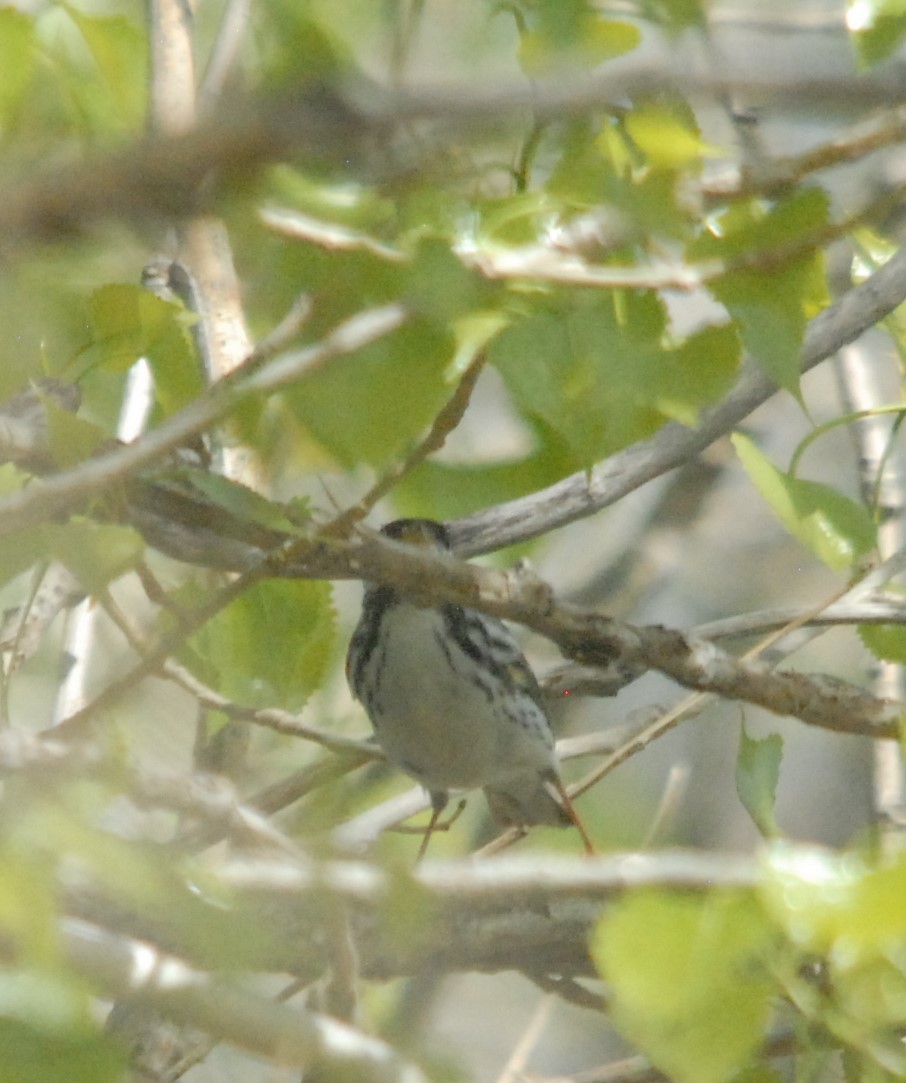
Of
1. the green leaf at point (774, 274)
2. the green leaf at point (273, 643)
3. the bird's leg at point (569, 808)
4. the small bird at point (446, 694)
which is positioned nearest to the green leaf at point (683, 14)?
the green leaf at point (774, 274)

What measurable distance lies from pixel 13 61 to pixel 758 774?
0.66m

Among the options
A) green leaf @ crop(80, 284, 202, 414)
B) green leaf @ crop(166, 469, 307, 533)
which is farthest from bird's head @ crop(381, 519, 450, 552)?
green leaf @ crop(166, 469, 307, 533)

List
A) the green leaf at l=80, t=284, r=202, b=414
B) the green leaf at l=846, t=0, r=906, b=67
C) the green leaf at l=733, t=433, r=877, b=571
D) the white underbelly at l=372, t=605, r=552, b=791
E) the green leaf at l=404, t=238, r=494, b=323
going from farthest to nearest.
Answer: the white underbelly at l=372, t=605, r=552, b=791, the green leaf at l=733, t=433, r=877, b=571, the green leaf at l=80, t=284, r=202, b=414, the green leaf at l=846, t=0, r=906, b=67, the green leaf at l=404, t=238, r=494, b=323

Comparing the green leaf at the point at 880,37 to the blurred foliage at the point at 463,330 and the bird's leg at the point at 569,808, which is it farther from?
the bird's leg at the point at 569,808

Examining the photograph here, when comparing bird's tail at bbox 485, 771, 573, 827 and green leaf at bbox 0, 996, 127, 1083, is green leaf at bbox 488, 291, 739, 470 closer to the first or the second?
green leaf at bbox 0, 996, 127, 1083

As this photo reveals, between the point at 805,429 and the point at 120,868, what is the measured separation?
11.4 feet

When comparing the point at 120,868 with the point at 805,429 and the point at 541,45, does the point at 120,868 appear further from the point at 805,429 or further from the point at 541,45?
the point at 805,429

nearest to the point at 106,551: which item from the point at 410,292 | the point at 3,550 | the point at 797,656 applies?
the point at 3,550

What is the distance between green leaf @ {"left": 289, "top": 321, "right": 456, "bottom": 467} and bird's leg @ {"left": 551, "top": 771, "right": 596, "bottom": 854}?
1.20 m

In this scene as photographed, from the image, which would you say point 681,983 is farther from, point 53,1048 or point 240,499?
point 240,499

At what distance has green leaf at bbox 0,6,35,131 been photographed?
73cm

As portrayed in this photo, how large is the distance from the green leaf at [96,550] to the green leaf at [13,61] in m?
0.24

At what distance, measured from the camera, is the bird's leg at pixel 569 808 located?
1.92 m

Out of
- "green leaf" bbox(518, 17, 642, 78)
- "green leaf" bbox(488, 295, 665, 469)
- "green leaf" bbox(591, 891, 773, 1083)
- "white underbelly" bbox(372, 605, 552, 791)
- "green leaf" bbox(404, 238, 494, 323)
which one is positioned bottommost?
"white underbelly" bbox(372, 605, 552, 791)
